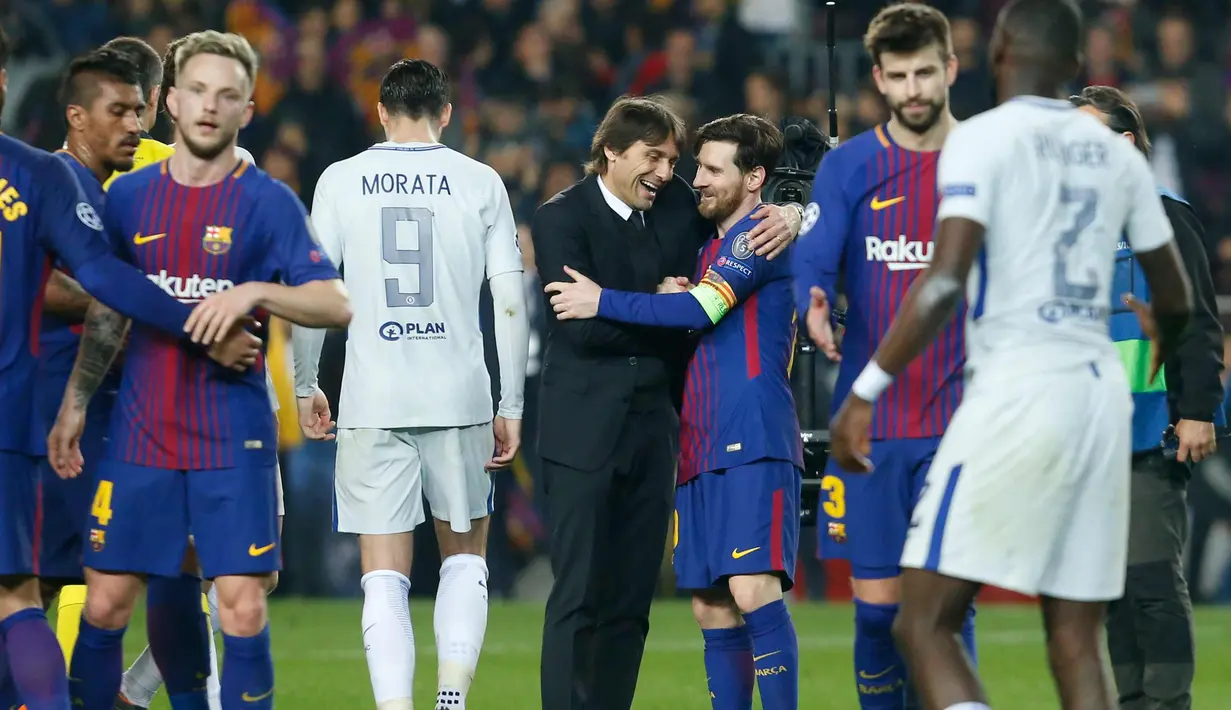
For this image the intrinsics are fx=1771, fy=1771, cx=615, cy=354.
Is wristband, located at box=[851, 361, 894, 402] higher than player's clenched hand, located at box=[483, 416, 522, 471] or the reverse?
higher

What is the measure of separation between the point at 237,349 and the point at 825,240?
1886mm

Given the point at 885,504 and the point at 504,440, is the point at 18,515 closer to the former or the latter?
the point at 504,440

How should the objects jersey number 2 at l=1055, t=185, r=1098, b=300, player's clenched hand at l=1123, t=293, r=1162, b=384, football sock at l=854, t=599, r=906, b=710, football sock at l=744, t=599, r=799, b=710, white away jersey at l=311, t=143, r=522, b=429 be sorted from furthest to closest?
white away jersey at l=311, t=143, r=522, b=429, football sock at l=744, t=599, r=799, b=710, football sock at l=854, t=599, r=906, b=710, player's clenched hand at l=1123, t=293, r=1162, b=384, jersey number 2 at l=1055, t=185, r=1098, b=300

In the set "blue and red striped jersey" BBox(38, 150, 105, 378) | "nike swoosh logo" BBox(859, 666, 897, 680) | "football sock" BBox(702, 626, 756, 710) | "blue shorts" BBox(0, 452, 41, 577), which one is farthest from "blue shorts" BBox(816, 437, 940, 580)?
"blue and red striped jersey" BBox(38, 150, 105, 378)

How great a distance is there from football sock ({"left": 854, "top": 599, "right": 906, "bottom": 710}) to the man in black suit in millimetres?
1180

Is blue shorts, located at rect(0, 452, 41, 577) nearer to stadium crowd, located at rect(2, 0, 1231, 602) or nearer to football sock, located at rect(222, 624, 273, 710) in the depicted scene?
football sock, located at rect(222, 624, 273, 710)

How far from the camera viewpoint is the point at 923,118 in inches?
220

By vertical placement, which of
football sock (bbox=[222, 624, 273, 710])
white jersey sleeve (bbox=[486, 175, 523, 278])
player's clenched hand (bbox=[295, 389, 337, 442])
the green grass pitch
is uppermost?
white jersey sleeve (bbox=[486, 175, 523, 278])

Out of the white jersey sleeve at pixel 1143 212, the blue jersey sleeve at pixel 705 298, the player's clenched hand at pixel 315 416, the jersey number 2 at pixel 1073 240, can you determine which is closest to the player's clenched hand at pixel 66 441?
the player's clenched hand at pixel 315 416

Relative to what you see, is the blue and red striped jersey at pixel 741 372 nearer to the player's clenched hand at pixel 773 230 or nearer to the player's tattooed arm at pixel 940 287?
the player's clenched hand at pixel 773 230

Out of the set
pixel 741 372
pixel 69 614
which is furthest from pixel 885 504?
pixel 69 614

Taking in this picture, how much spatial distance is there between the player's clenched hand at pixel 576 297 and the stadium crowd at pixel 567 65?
6974 mm

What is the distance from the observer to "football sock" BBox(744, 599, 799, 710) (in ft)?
20.5

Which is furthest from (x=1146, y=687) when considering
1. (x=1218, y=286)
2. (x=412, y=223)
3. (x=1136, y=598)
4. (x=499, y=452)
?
(x=1218, y=286)
